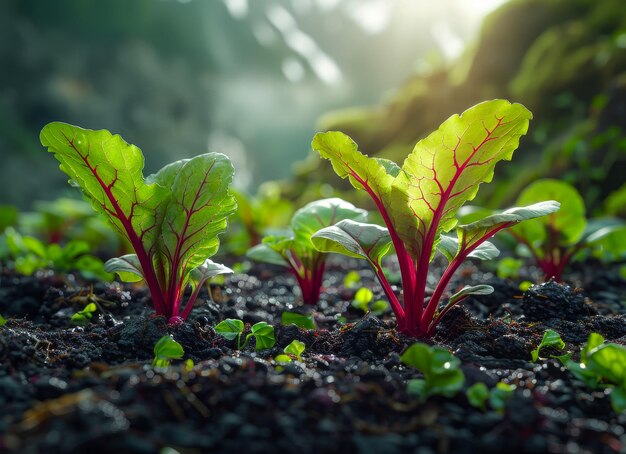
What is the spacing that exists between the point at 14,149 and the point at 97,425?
12.4 meters

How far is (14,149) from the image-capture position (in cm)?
1144

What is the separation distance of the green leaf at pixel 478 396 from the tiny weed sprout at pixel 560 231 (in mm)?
1838

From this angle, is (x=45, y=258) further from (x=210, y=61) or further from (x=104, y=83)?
(x=210, y=61)

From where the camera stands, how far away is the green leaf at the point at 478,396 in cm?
128

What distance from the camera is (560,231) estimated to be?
2.96 m

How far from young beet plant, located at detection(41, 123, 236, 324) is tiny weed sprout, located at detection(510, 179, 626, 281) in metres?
1.85

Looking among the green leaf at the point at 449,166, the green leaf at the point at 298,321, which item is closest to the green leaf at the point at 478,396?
the green leaf at the point at 449,166

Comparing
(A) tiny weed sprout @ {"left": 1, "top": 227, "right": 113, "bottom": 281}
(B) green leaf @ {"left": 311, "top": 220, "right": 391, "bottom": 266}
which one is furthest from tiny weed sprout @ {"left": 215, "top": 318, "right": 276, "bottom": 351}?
(A) tiny weed sprout @ {"left": 1, "top": 227, "right": 113, "bottom": 281}

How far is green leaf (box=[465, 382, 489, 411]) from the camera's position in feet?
4.21

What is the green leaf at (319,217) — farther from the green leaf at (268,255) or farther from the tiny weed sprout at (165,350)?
the tiny weed sprout at (165,350)

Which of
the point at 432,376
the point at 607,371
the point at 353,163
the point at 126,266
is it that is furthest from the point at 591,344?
the point at 126,266

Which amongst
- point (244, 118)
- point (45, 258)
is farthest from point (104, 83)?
point (45, 258)

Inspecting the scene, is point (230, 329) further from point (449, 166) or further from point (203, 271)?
point (449, 166)

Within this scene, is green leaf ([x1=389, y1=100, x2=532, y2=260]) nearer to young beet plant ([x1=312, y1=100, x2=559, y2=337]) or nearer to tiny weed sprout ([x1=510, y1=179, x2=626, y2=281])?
young beet plant ([x1=312, y1=100, x2=559, y2=337])
